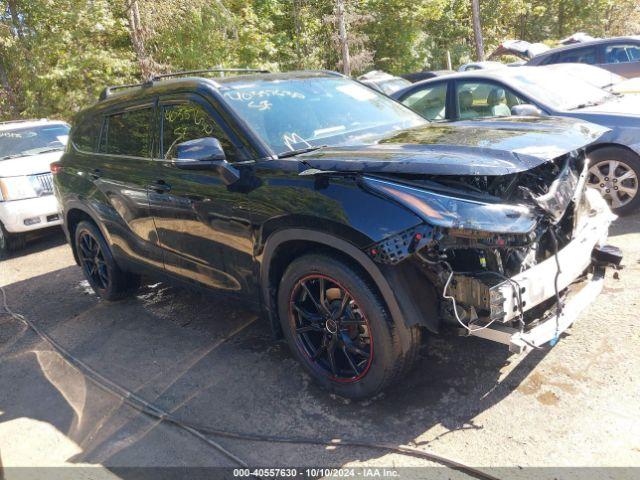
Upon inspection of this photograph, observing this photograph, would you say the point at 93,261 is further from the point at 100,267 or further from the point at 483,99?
the point at 483,99

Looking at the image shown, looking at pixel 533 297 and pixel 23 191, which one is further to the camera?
pixel 23 191

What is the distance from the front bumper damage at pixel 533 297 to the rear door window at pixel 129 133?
2756 millimetres

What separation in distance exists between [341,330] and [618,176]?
159 inches

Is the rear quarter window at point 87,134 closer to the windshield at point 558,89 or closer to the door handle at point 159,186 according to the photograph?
the door handle at point 159,186

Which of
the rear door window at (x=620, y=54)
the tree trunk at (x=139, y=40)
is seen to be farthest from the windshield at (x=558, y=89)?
the tree trunk at (x=139, y=40)

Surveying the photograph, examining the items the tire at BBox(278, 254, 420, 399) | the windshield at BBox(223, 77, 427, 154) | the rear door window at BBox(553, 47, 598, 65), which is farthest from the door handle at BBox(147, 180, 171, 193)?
the rear door window at BBox(553, 47, 598, 65)

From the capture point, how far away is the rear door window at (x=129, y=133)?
4.32 m

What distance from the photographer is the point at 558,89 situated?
6.37 metres

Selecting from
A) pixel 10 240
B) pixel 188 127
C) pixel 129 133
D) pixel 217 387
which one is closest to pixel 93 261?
pixel 129 133

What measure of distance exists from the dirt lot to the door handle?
3.23ft

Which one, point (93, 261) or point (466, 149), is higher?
point (466, 149)

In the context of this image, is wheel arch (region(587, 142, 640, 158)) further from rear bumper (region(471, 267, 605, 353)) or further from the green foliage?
the green foliage

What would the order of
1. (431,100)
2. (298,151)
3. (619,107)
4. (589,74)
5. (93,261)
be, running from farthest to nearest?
(589,74)
(431,100)
(619,107)
(93,261)
(298,151)

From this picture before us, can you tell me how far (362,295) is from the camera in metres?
2.89
